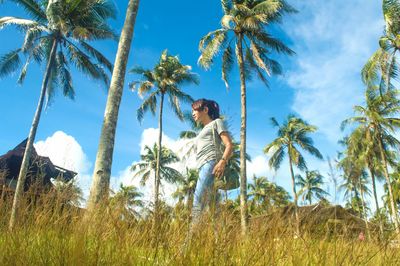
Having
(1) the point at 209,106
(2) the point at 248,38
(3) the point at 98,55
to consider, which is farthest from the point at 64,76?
(1) the point at 209,106

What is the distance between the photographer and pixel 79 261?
233 cm

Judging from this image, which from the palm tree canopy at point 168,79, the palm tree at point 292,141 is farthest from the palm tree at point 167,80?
the palm tree at point 292,141

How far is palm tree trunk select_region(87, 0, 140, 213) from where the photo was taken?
4725 mm

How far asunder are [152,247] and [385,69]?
703 inches

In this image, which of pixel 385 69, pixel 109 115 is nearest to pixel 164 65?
pixel 385 69

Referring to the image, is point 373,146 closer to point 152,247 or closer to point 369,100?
point 369,100

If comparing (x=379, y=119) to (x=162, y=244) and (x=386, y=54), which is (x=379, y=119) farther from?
(x=162, y=244)

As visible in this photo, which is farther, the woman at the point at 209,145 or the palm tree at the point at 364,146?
the palm tree at the point at 364,146

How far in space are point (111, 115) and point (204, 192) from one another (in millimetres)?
3071

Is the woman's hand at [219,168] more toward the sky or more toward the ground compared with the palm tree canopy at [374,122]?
more toward the ground

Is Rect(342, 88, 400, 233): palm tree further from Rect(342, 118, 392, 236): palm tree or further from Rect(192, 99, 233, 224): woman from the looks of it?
Rect(192, 99, 233, 224): woman

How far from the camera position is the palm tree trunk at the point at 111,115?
4.73 m

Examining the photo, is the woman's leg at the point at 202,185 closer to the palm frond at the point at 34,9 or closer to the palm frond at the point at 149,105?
the palm frond at the point at 34,9

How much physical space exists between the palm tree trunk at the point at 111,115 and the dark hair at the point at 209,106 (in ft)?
4.92
